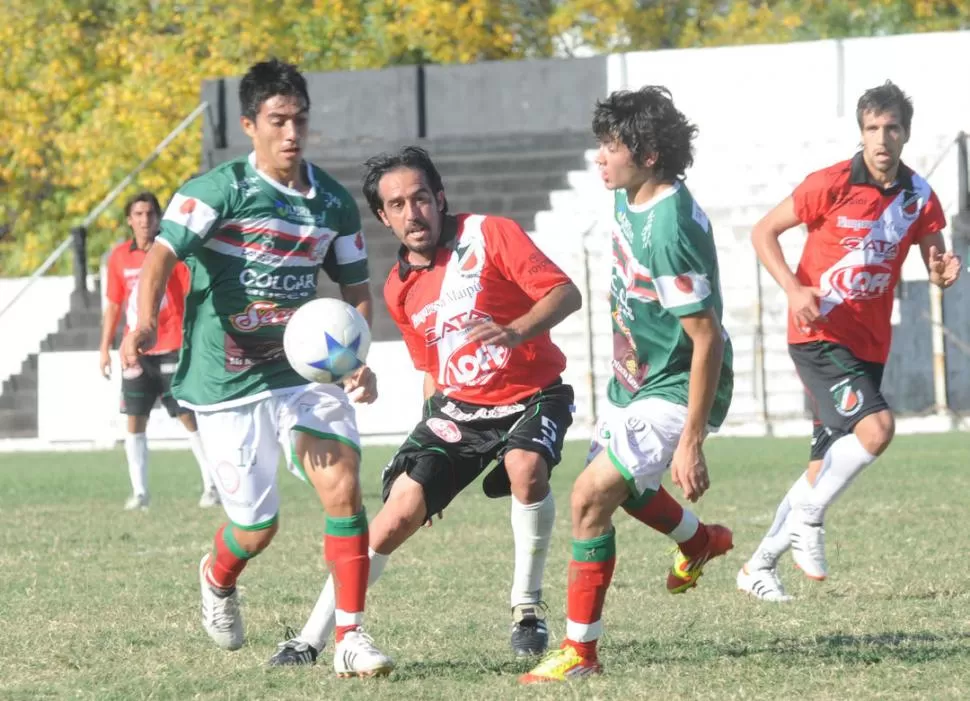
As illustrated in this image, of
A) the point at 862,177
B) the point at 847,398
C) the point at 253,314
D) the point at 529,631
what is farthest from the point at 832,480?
the point at 253,314

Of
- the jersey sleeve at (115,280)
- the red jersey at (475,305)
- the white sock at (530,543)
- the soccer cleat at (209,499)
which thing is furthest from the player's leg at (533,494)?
the jersey sleeve at (115,280)

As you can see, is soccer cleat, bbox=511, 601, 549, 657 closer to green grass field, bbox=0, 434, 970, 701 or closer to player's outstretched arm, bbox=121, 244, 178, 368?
green grass field, bbox=0, 434, 970, 701

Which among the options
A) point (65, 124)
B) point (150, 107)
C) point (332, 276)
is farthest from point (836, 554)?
point (65, 124)

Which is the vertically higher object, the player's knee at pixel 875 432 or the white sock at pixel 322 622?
the player's knee at pixel 875 432

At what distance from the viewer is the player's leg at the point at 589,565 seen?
238 inches

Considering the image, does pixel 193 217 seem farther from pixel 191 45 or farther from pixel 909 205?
pixel 191 45

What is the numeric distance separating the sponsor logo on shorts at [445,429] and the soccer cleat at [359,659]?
807 millimetres

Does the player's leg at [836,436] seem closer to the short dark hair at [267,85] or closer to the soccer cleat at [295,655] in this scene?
the soccer cleat at [295,655]

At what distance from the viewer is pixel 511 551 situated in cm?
995

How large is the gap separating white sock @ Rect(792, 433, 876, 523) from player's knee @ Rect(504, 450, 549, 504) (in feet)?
6.15

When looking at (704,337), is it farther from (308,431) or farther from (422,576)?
(422,576)

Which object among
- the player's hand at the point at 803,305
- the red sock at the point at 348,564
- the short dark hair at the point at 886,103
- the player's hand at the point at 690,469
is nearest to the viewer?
the player's hand at the point at 690,469

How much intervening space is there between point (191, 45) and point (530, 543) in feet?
103

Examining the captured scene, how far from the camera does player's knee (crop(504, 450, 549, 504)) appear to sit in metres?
6.55
